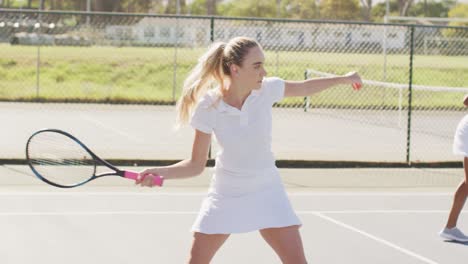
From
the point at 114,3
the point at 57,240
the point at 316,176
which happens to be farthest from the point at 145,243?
the point at 114,3

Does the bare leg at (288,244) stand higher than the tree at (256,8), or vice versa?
the tree at (256,8)

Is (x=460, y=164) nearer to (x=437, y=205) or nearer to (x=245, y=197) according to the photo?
(x=437, y=205)

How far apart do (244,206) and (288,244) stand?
0.29 m

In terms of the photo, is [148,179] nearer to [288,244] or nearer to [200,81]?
[200,81]

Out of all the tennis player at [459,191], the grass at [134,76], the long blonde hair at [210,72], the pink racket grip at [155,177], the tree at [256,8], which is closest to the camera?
the pink racket grip at [155,177]

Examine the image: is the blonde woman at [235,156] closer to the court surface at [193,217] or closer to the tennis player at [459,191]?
the court surface at [193,217]

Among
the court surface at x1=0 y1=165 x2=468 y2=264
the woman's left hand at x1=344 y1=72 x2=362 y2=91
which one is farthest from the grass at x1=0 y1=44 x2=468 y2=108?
the woman's left hand at x1=344 y1=72 x2=362 y2=91

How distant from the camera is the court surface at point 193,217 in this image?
8312 mm

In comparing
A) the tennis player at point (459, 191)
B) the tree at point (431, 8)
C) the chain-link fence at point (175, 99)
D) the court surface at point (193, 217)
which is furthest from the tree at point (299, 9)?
the tennis player at point (459, 191)

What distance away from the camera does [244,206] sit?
5.42 meters

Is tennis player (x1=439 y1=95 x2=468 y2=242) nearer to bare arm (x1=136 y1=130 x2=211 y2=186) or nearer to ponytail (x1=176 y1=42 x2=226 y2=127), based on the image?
ponytail (x1=176 y1=42 x2=226 y2=127)

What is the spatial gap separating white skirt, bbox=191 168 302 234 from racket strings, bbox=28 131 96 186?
82cm

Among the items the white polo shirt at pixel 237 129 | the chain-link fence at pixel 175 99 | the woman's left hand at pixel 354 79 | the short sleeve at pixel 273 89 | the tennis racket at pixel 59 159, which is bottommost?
the chain-link fence at pixel 175 99

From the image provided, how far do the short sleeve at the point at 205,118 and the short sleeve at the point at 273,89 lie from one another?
1.12 ft
